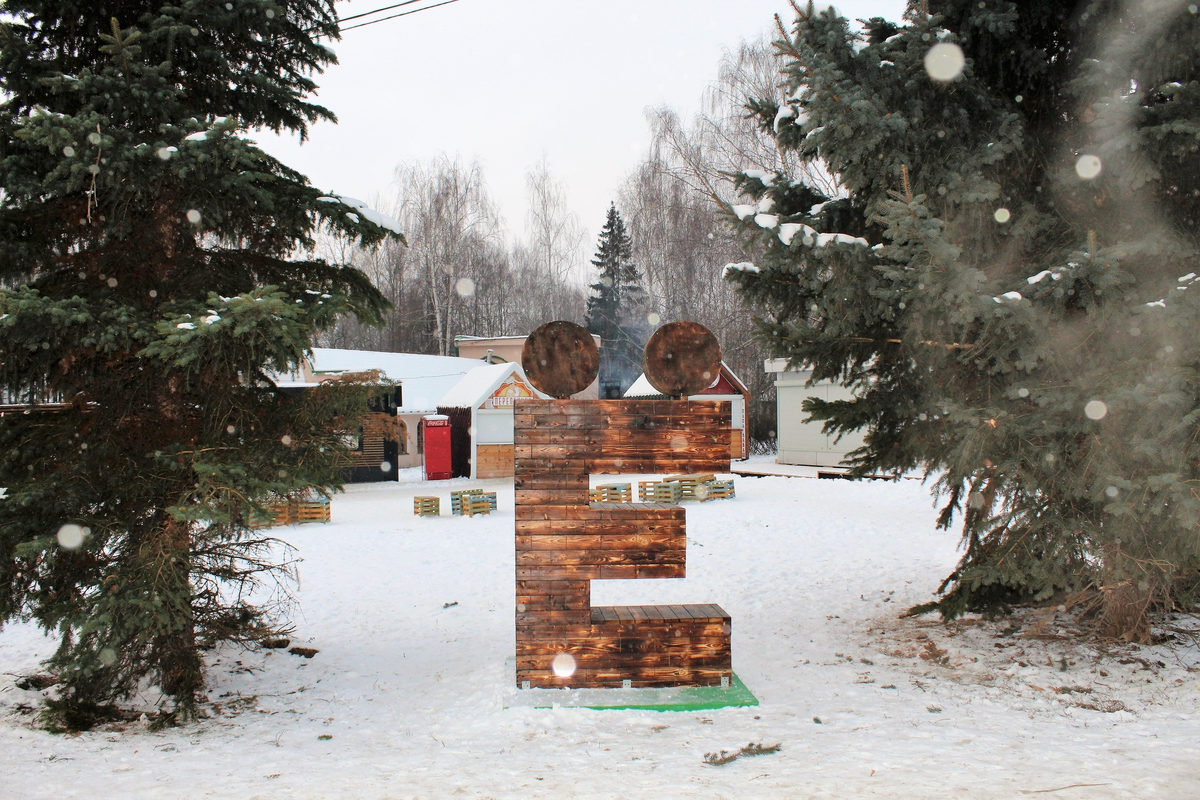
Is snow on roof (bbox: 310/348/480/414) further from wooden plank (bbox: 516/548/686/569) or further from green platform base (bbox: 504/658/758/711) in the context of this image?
green platform base (bbox: 504/658/758/711)

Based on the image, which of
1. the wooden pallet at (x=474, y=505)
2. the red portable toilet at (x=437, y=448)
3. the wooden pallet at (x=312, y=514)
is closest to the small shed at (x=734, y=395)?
the red portable toilet at (x=437, y=448)

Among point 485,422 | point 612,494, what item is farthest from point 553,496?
point 485,422

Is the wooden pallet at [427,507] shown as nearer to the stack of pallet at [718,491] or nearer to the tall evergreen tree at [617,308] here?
the stack of pallet at [718,491]

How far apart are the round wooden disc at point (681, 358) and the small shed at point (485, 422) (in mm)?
14186

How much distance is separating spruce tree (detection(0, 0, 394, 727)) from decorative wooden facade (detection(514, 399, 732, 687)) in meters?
1.30

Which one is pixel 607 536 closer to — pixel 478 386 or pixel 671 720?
pixel 671 720

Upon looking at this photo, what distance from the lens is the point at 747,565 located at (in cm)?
901

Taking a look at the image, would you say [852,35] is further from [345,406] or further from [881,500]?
[881,500]

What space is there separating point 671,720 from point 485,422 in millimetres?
15491

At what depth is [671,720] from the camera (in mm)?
4387

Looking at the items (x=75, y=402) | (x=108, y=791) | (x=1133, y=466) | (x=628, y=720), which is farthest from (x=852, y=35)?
(x=108, y=791)

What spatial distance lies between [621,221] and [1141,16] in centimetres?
3342

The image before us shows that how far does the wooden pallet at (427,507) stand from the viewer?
13.1 meters

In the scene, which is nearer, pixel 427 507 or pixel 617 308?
pixel 427 507
